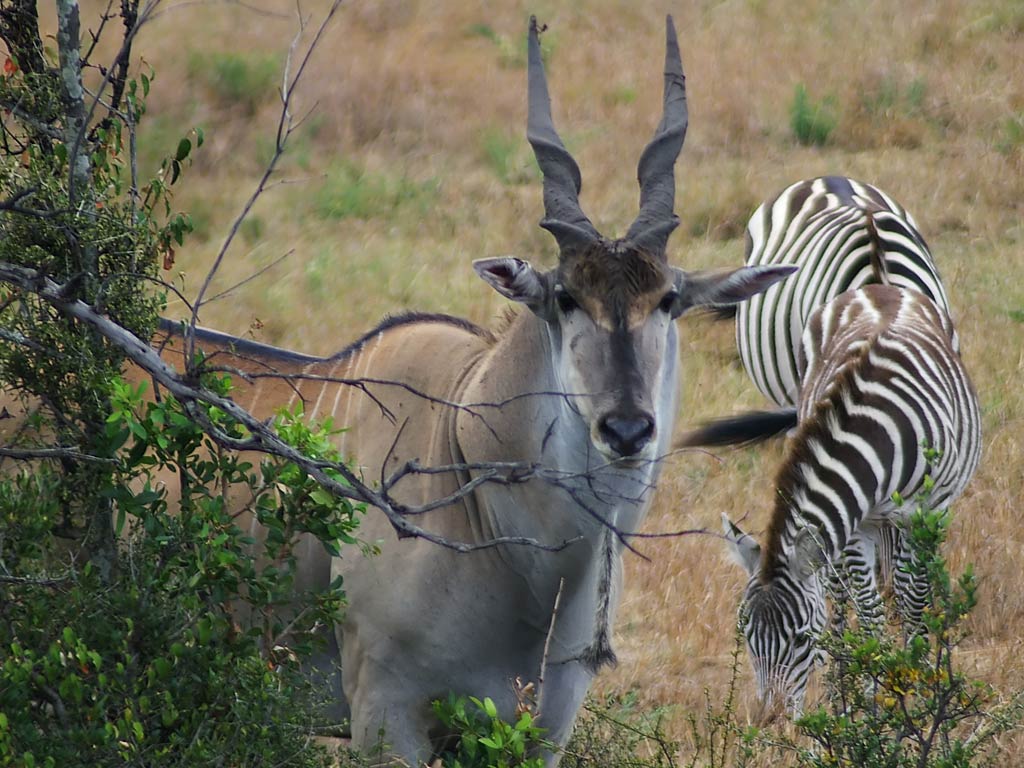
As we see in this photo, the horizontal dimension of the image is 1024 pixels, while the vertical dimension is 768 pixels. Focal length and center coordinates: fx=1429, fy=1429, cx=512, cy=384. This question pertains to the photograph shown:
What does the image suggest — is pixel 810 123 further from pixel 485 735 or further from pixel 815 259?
pixel 485 735

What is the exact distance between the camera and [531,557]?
133 inches

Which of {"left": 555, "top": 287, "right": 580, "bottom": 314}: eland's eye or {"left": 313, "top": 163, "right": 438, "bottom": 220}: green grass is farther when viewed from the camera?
{"left": 313, "top": 163, "right": 438, "bottom": 220}: green grass

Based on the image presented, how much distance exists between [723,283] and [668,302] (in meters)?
0.19

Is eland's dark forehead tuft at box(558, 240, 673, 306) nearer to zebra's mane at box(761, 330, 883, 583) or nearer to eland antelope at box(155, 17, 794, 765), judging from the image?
eland antelope at box(155, 17, 794, 765)

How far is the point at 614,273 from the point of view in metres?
3.23

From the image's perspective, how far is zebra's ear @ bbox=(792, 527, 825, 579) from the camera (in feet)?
14.9

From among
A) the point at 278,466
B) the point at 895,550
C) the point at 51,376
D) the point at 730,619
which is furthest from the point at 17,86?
the point at 895,550

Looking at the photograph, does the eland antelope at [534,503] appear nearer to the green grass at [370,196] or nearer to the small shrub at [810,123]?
the green grass at [370,196]

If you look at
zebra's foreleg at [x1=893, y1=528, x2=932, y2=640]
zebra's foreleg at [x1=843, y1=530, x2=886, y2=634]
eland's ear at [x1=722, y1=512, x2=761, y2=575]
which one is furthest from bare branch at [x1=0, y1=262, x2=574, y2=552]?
zebra's foreleg at [x1=893, y1=528, x2=932, y2=640]

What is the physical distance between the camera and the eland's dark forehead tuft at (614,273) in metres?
3.22

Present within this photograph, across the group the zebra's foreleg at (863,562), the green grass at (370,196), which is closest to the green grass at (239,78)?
the green grass at (370,196)

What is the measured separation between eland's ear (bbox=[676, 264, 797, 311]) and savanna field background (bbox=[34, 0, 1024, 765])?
1.97 metres

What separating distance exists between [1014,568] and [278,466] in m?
3.66

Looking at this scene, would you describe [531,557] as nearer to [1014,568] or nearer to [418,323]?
[418,323]
